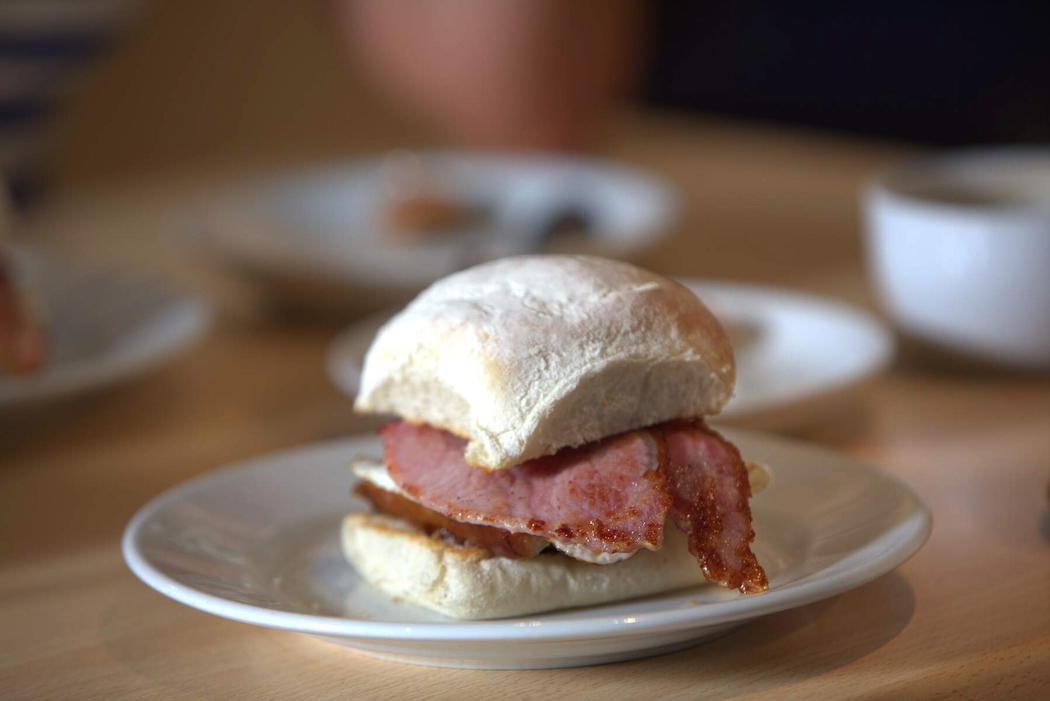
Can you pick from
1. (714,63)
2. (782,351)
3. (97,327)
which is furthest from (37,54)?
(714,63)

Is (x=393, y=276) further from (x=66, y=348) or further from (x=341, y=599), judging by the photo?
(x=341, y=599)

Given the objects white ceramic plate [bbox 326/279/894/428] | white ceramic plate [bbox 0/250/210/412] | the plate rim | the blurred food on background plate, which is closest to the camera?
the plate rim

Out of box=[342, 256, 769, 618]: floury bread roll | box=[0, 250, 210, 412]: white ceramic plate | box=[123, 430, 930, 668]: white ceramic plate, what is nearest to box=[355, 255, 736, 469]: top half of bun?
box=[342, 256, 769, 618]: floury bread roll

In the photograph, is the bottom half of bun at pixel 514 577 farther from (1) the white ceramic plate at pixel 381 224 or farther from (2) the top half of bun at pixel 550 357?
(1) the white ceramic plate at pixel 381 224

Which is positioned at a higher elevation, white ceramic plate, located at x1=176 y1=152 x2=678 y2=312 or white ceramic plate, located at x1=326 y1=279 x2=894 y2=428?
white ceramic plate, located at x1=326 y1=279 x2=894 y2=428

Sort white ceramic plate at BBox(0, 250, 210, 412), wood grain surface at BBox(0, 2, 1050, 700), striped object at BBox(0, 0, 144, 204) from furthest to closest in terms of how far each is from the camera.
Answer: striped object at BBox(0, 0, 144, 204) → white ceramic plate at BBox(0, 250, 210, 412) → wood grain surface at BBox(0, 2, 1050, 700)

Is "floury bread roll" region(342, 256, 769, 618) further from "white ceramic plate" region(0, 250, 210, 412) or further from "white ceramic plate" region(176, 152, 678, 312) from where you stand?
"white ceramic plate" region(176, 152, 678, 312)

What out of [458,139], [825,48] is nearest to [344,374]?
[458,139]

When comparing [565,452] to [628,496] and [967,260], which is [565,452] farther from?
[967,260]
